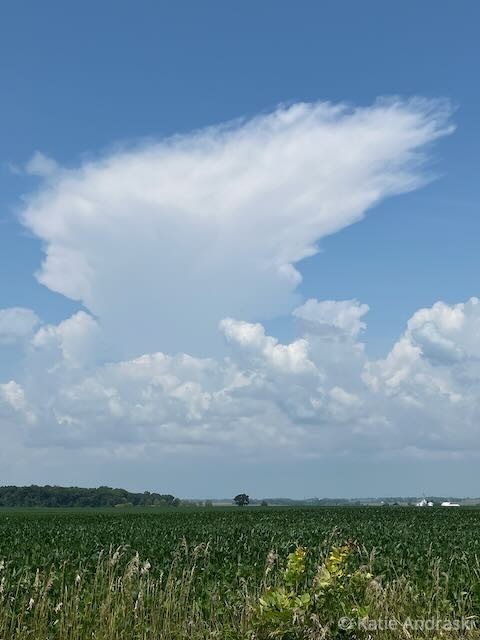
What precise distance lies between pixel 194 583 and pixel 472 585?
17.7 ft

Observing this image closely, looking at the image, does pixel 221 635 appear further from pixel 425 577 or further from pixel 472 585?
pixel 425 577

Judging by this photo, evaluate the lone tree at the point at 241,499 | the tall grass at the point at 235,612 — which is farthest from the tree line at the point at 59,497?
the tall grass at the point at 235,612

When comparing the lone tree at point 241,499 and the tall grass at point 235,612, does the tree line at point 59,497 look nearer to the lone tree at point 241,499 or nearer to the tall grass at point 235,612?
the lone tree at point 241,499

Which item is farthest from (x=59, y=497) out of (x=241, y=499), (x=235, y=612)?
(x=235, y=612)

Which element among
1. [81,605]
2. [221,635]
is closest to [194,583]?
[81,605]

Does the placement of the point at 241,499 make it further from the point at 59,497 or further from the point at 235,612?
the point at 235,612

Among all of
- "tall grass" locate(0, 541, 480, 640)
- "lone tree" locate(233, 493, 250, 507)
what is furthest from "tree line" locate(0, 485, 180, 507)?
"tall grass" locate(0, 541, 480, 640)

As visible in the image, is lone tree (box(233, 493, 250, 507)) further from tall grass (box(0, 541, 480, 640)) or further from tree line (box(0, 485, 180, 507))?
tall grass (box(0, 541, 480, 640))

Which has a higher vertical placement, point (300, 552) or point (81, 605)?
point (300, 552)

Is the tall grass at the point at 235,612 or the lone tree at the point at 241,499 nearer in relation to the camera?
the tall grass at the point at 235,612

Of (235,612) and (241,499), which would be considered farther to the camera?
(241,499)

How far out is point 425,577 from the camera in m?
15.8

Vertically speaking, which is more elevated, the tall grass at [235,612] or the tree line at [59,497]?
the tree line at [59,497]

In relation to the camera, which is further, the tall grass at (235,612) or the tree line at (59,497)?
the tree line at (59,497)
